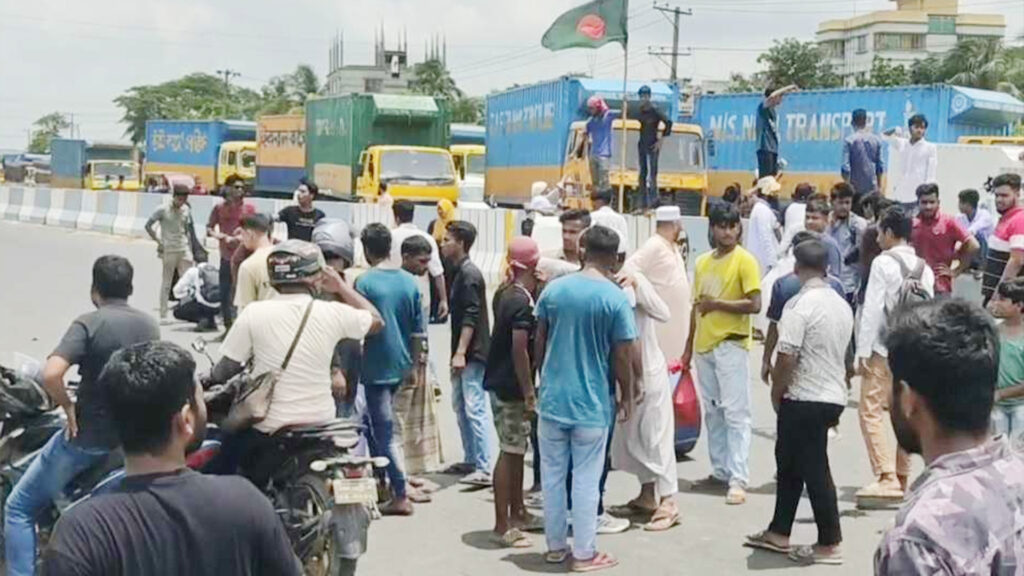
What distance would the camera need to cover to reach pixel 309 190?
1344 cm

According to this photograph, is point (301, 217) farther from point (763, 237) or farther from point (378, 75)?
point (378, 75)

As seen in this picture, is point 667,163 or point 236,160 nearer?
point 667,163

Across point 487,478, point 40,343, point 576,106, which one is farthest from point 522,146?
point 487,478

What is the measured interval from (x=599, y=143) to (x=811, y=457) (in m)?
16.9

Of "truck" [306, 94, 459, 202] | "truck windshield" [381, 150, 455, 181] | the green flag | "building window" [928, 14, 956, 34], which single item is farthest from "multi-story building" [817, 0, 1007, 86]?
the green flag

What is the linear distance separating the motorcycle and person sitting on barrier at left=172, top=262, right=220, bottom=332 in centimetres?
1010

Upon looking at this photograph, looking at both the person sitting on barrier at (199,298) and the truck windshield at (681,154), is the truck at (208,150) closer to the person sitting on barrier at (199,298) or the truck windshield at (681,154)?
the truck windshield at (681,154)

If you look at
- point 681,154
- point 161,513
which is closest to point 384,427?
point 161,513

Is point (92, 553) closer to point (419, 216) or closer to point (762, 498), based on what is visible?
point (762, 498)

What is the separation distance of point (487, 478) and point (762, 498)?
5.76 ft

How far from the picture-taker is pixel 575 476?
7.06 m

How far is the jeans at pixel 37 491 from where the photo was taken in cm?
586

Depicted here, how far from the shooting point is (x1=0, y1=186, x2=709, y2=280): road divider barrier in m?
19.7

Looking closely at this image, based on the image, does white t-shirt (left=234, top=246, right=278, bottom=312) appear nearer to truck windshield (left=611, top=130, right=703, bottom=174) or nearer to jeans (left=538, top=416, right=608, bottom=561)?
jeans (left=538, top=416, right=608, bottom=561)
